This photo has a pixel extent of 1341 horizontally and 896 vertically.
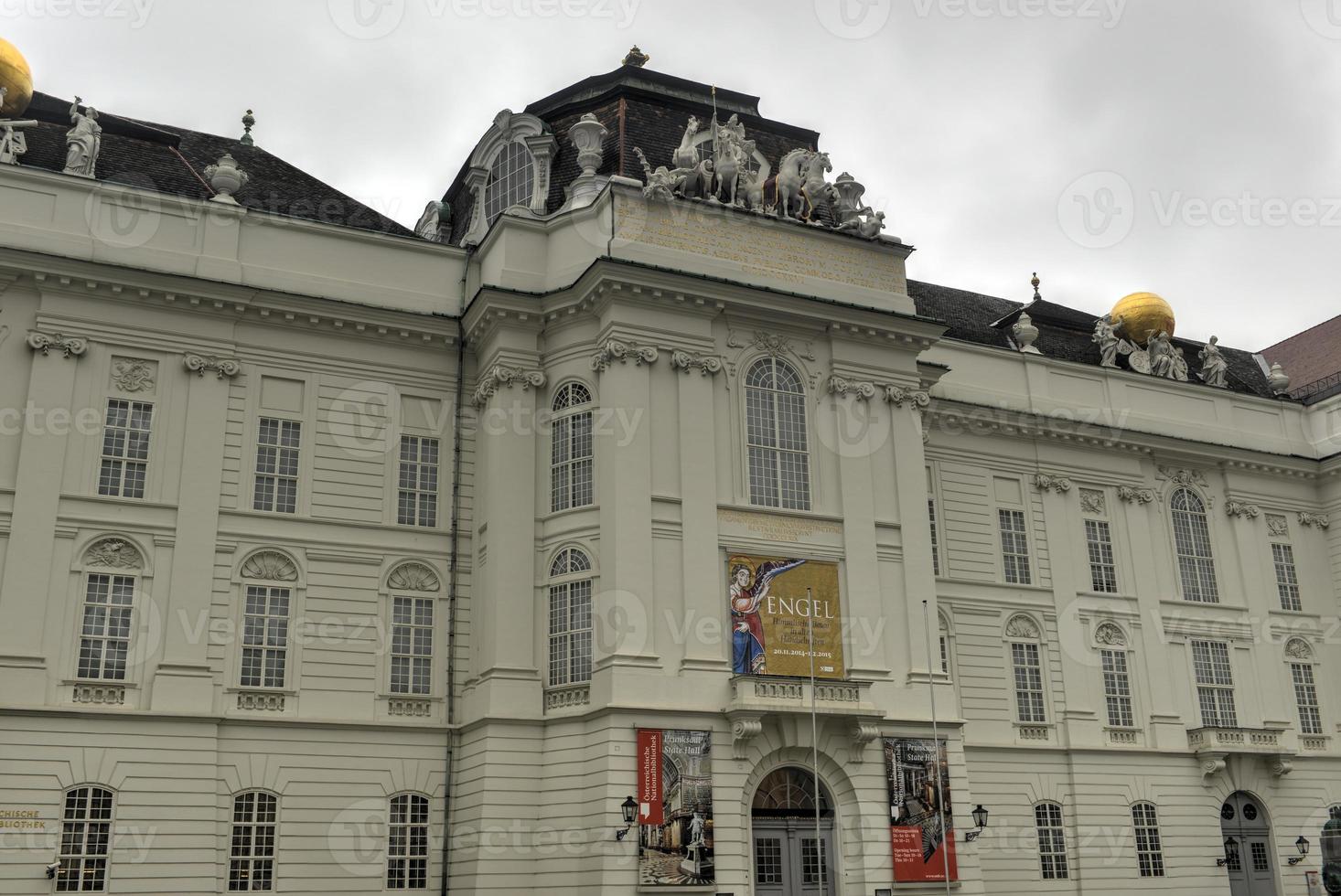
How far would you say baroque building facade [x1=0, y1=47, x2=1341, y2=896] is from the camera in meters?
27.1

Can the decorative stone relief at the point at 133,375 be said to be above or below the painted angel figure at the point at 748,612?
above

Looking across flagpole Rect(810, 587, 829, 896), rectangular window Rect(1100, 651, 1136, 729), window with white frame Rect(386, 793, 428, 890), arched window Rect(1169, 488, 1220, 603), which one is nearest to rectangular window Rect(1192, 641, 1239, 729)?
arched window Rect(1169, 488, 1220, 603)

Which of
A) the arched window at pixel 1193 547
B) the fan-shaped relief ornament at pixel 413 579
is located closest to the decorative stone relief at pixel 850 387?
the fan-shaped relief ornament at pixel 413 579

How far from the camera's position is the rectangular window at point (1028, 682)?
3538 cm

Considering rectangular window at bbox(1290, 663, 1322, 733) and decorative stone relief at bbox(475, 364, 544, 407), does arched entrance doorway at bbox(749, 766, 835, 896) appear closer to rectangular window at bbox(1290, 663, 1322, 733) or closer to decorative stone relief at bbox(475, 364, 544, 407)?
decorative stone relief at bbox(475, 364, 544, 407)

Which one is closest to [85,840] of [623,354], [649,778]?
[649,778]

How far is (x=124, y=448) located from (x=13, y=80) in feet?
31.9

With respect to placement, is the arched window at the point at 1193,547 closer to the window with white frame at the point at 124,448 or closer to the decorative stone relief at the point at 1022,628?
the decorative stone relief at the point at 1022,628

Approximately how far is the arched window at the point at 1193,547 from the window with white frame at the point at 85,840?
2873cm

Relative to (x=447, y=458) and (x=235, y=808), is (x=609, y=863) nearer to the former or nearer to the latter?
(x=235, y=808)

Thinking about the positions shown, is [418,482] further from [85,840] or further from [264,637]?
[85,840]

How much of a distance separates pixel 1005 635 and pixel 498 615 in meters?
14.3

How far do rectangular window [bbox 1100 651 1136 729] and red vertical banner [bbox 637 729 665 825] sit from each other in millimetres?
15244

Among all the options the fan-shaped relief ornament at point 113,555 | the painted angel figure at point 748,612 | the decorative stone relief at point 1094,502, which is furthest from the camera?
the decorative stone relief at point 1094,502
